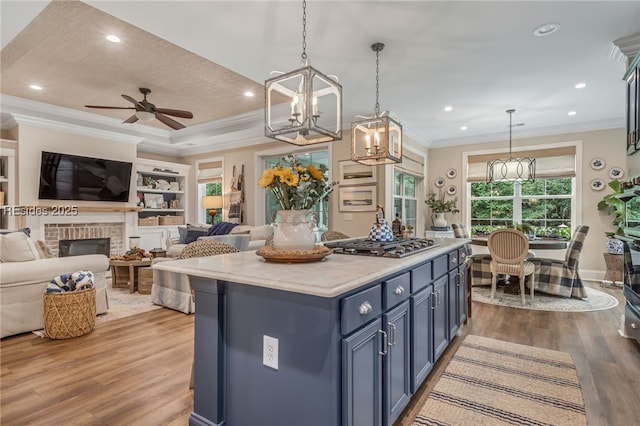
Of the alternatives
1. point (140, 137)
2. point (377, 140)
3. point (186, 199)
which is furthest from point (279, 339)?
point (186, 199)

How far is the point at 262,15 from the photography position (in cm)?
257

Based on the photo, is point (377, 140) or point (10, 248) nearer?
point (377, 140)

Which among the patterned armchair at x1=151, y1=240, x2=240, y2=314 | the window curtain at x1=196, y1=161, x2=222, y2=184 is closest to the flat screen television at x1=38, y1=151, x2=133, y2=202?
the window curtain at x1=196, y1=161, x2=222, y2=184

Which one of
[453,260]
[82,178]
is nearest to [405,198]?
[453,260]

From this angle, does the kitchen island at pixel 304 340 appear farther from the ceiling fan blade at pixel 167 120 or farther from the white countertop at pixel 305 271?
the ceiling fan blade at pixel 167 120

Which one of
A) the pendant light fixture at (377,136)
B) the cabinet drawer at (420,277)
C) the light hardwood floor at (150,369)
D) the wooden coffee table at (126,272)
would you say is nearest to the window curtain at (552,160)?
the light hardwood floor at (150,369)

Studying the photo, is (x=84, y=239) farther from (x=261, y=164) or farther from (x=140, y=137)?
(x=261, y=164)

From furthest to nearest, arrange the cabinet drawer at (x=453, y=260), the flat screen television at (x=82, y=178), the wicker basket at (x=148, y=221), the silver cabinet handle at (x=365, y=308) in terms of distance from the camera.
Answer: the wicker basket at (x=148, y=221)
the flat screen television at (x=82, y=178)
the cabinet drawer at (x=453, y=260)
the silver cabinet handle at (x=365, y=308)

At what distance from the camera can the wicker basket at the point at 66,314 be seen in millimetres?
2973

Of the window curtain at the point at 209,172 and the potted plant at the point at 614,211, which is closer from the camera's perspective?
the potted plant at the point at 614,211

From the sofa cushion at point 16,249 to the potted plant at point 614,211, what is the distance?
764 cm

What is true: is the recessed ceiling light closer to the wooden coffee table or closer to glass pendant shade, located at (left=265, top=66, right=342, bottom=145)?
glass pendant shade, located at (left=265, top=66, right=342, bottom=145)

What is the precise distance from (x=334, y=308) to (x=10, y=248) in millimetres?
3628

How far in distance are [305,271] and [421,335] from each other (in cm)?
103
